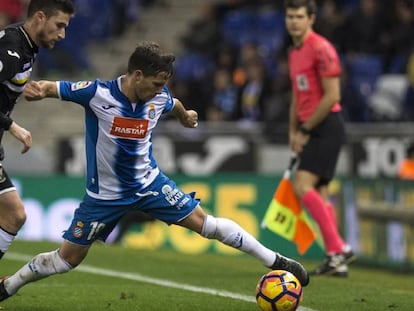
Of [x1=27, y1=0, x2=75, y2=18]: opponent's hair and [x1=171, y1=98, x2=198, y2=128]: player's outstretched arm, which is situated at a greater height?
[x1=27, y1=0, x2=75, y2=18]: opponent's hair

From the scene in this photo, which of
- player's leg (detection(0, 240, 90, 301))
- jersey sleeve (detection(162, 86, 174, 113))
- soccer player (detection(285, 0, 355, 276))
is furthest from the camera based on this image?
soccer player (detection(285, 0, 355, 276))

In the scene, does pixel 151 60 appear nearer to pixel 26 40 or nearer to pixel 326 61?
pixel 26 40

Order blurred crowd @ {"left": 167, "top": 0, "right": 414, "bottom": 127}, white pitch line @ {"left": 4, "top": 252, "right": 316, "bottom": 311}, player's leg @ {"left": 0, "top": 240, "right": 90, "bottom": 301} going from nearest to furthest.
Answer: player's leg @ {"left": 0, "top": 240, "right": 90, "bottom": 301}, white pitch line @ {"left": 4, "top": 252, "right": 316, "bottom": 311}, blurred crowd @ {"left": 167, "top": 0, "right": 414, "bottom": 127}

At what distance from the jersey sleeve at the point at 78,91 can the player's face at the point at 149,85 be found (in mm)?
315

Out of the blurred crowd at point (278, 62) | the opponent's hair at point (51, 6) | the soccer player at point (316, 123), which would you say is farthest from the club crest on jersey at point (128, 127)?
the blurred crowd at point (278, 62)

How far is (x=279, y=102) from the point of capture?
15.8m

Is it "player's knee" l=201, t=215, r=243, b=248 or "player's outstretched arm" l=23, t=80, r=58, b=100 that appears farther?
Answer: "player's knee" l=201, t=215, r=243, b=248

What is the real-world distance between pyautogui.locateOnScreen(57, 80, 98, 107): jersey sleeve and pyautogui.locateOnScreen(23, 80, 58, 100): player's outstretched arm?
4cm

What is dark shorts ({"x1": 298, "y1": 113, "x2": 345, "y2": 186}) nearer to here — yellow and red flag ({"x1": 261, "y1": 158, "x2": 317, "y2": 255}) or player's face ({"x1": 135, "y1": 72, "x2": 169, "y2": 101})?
yellow and red flag ({"x1": 261, "y1": 158, "x2": 317, "y2": 255})

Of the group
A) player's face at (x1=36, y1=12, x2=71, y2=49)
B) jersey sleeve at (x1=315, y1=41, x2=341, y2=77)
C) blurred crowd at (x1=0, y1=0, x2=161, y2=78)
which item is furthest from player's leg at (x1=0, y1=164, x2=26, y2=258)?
blurred crowd at (x1=0, y1=0, x2=161, y2=78)

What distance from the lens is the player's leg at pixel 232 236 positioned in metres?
7.69

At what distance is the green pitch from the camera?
7766 millimetres

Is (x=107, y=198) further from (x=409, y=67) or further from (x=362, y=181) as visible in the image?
(x=409, y=67)

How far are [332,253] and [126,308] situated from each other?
120 inches
